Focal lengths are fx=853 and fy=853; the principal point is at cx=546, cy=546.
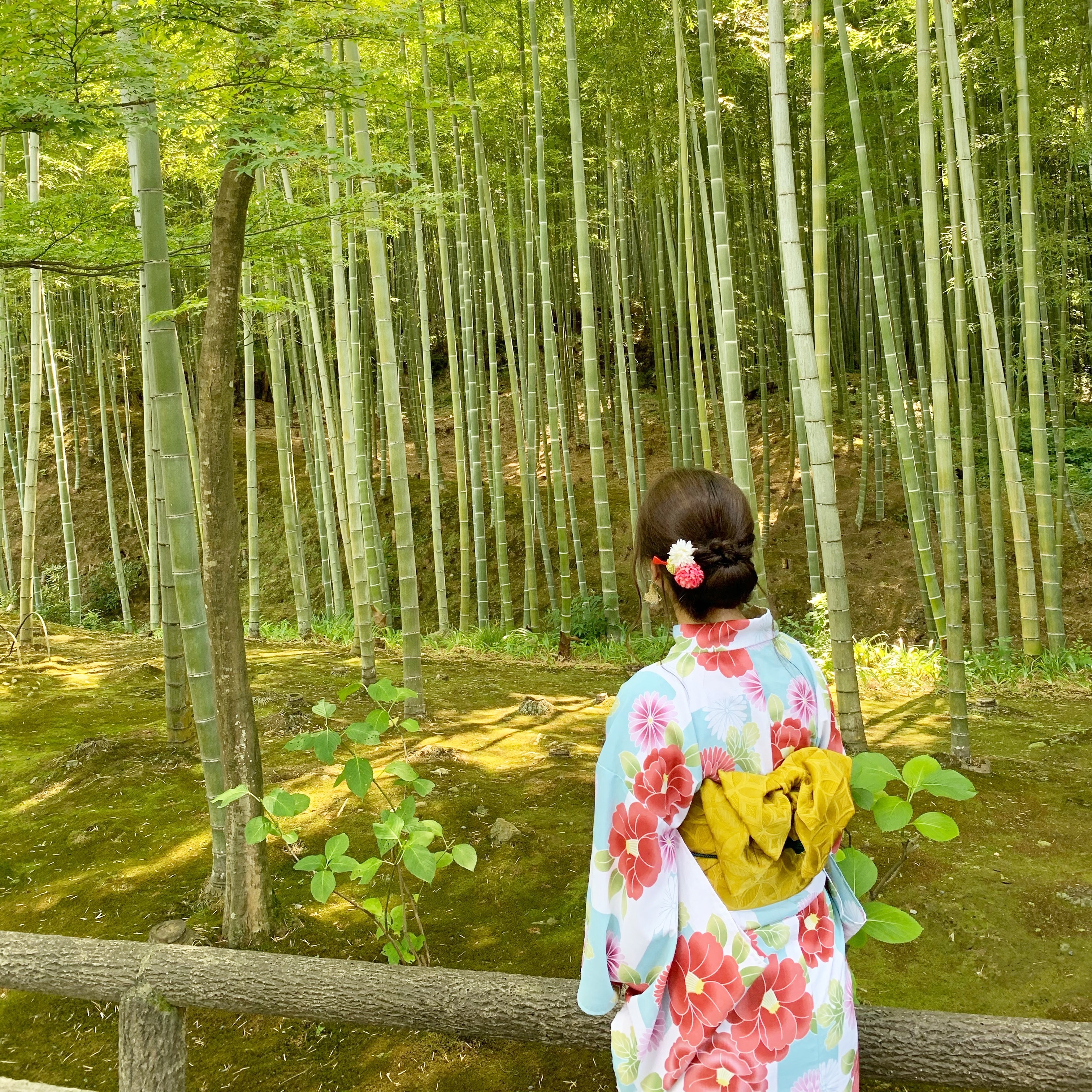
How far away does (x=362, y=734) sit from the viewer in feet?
5.64

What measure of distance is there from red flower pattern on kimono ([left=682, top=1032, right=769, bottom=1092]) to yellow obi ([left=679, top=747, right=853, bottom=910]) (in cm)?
15

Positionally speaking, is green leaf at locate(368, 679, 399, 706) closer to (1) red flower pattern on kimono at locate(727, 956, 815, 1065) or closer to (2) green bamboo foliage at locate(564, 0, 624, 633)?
(1) red flower pattern on kimono at locate(727, 956, 815, 1065)

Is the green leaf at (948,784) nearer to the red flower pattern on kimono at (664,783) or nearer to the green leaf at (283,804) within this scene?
the red flower pattern on kimono at (664,783)

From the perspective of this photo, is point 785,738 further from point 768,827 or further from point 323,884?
point 323,884

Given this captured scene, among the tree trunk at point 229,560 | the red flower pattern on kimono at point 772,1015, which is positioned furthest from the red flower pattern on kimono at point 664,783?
the tree trunk at point 229,560

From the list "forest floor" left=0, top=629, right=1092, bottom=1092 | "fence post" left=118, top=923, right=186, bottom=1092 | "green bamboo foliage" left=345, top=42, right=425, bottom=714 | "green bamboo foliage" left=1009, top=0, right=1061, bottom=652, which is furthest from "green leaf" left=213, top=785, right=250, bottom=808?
"green bamboo foliage" left=1009, top=0, right=1061, bottom=652

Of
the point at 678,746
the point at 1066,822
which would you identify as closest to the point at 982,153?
the point at 1066,822

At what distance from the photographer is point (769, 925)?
0.99m

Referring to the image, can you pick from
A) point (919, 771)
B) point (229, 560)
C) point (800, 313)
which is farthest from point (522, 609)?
point (919, 771)

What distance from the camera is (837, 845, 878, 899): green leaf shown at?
3.86 feet

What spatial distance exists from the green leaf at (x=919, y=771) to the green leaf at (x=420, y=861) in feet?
2.93

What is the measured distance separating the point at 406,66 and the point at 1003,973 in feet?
15.4

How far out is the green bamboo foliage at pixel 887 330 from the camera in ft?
12.8

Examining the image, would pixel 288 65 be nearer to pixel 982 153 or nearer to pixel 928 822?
pixel 928 822
